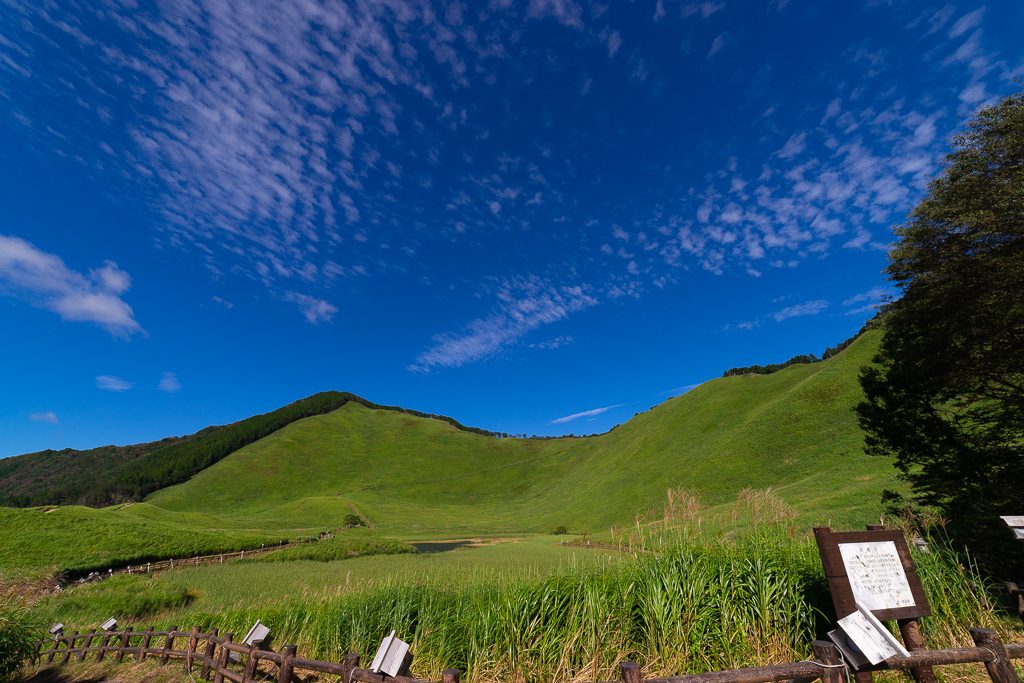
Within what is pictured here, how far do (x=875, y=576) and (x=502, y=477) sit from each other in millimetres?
121417

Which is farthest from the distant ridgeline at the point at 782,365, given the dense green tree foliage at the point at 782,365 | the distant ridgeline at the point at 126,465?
the distant ridgeline at the point at 126,465

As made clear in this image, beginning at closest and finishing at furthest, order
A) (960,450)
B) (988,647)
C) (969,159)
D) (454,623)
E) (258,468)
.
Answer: (988,647)
(454,623)
(969,159)
(960,450)
(258,468)

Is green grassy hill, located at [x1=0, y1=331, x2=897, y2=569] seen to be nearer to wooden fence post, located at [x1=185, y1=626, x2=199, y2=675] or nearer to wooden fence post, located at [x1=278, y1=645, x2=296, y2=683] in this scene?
wooden fence post, located at [x1=278, y1=645, x2=296, y2=683]

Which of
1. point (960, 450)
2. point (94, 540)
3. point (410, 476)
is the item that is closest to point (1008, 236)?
point (960, 450)

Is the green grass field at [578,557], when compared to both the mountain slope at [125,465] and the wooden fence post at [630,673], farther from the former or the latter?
the mountain slope at [125,465]

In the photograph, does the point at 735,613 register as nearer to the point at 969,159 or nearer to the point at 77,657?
the point at 969,159

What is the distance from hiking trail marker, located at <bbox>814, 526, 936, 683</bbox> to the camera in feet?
16.1

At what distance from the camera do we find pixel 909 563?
538 centimetres

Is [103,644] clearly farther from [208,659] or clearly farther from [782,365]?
[782,365]

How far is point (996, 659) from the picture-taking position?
4.11 metres

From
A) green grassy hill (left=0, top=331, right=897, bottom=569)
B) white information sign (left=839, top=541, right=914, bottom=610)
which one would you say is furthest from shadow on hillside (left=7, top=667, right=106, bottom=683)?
white information sign (left=839, top=541, right=914, bottom=610)

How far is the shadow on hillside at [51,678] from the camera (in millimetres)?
10277

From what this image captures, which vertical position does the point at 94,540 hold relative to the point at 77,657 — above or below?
above

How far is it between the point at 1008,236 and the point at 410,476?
129m
